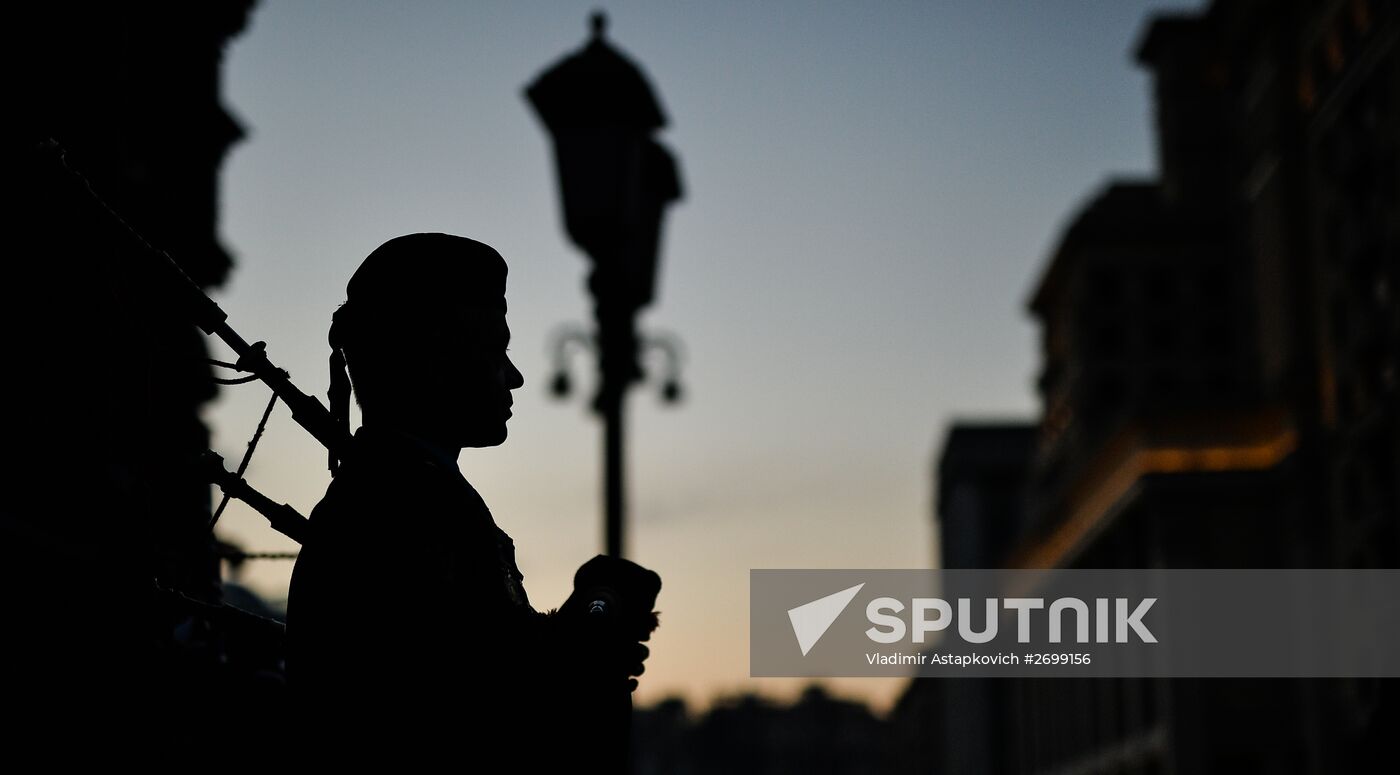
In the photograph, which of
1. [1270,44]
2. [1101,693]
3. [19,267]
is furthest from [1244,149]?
[19,267]

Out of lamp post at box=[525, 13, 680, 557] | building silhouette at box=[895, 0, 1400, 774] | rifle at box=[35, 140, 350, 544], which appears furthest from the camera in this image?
building silhouette at box=[895, 0, 1400, 774]

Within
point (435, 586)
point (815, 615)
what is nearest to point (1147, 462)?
point (815, 615)

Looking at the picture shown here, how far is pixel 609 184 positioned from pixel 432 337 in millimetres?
5023

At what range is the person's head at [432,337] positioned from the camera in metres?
3.36

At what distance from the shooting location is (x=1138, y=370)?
103375mm

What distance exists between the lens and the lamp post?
330 inches

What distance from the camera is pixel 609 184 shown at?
832cm

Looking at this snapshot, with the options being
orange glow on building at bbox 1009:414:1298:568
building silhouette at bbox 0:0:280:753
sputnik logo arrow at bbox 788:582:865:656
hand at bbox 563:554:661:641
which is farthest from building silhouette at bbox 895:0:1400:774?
hand at bbox 563:554:661:641

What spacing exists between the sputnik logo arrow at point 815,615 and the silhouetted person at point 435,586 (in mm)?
23981

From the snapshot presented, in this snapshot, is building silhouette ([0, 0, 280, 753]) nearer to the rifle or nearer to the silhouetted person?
the rifle

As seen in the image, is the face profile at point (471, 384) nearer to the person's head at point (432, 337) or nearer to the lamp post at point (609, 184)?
the person's head at point (432, 337)

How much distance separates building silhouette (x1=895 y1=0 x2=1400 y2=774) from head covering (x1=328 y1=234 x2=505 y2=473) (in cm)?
5270

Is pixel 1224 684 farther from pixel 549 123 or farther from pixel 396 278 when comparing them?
pixel 396 278

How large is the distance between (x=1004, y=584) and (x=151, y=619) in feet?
349
